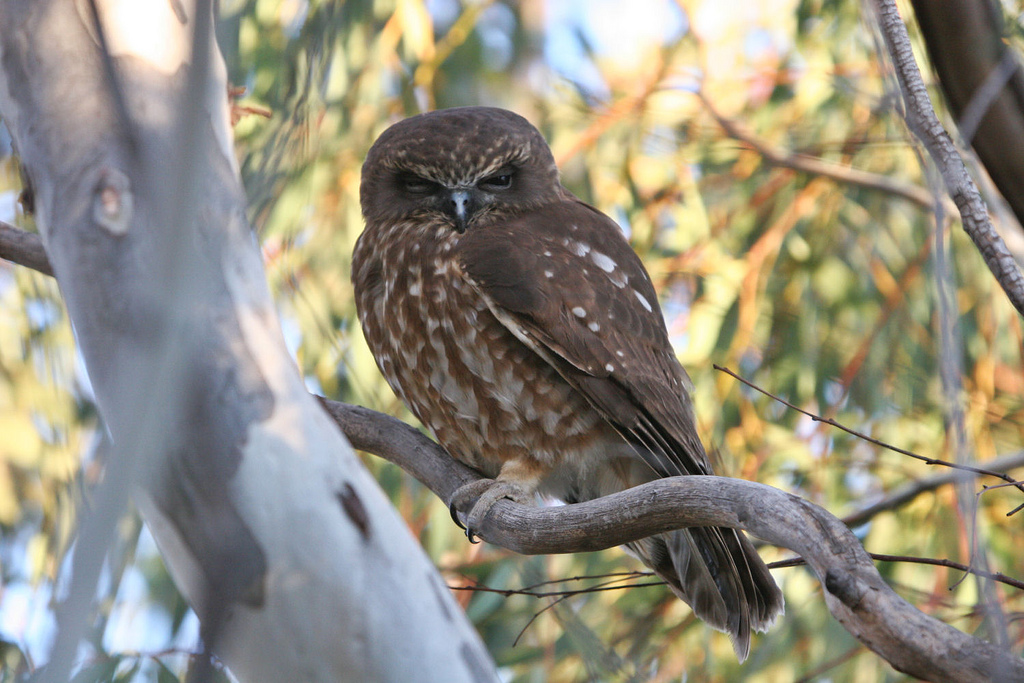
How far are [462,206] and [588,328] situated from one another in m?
0.45

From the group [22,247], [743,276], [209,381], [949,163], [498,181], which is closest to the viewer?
[209,381]


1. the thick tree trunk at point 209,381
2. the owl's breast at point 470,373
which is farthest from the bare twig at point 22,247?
the owl's breast at point 470,373

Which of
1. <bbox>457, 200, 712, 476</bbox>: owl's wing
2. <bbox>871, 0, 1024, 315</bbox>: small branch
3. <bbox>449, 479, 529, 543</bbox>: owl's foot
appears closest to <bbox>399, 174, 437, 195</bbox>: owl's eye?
<bbox>457, 200, 712, 476</bbox>: owl's wing

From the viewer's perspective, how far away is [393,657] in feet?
3.82

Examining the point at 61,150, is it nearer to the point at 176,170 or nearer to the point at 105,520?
the point at 176,170

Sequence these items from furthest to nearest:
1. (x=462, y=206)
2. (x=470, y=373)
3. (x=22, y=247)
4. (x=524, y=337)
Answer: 1. (x=462, y=206)
2. (x=470, y=373)
3. (x=524, y=337)
4. (x=22, y=247)

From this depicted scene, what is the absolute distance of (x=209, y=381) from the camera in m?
1.16

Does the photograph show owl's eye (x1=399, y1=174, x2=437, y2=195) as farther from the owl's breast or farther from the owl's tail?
the owl's tail

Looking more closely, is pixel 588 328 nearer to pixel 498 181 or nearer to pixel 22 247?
pixel 498 181

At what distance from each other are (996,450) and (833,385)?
609 mm

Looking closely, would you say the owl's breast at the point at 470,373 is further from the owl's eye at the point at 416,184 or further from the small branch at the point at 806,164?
the small branch at the point at 806,164

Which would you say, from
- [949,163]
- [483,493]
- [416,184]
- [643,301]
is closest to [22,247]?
[416,184]

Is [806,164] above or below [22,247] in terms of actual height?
below

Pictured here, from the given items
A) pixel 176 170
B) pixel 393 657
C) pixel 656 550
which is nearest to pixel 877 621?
pixel 393 657
